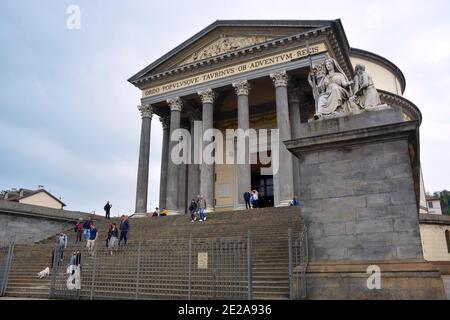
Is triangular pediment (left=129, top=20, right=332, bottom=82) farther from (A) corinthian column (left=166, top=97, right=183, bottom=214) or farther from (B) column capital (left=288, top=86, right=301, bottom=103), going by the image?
(B) column capital (left=288, top=86, right=301, bottom=103)

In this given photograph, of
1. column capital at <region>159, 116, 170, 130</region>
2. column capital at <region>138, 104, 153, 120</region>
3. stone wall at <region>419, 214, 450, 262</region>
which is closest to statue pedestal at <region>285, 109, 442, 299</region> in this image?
column capital at <region>138, 104, 153, 120</region>

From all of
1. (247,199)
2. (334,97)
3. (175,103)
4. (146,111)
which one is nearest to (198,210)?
(247,199)

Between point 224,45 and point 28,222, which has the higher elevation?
point 224,45

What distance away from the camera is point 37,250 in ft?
50.9

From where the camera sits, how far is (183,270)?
8.85m

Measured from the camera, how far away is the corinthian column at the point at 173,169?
77.2 ft

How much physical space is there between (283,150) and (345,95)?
13.0m

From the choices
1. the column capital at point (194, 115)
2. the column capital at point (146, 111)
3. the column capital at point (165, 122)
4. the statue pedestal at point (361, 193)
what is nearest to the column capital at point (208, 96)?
the column capital at point (194, 115)

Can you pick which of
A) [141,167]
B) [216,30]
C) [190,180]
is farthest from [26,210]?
[216,30]

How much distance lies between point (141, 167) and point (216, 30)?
10.8m

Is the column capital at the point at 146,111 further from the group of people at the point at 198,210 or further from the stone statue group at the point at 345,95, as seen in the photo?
the stone statue group at the point at 345,95

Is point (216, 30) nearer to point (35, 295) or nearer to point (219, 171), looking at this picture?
point (219, 171)

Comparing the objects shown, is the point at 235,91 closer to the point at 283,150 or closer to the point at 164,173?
the point at 283,150

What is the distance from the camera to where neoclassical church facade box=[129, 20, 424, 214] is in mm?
21203
